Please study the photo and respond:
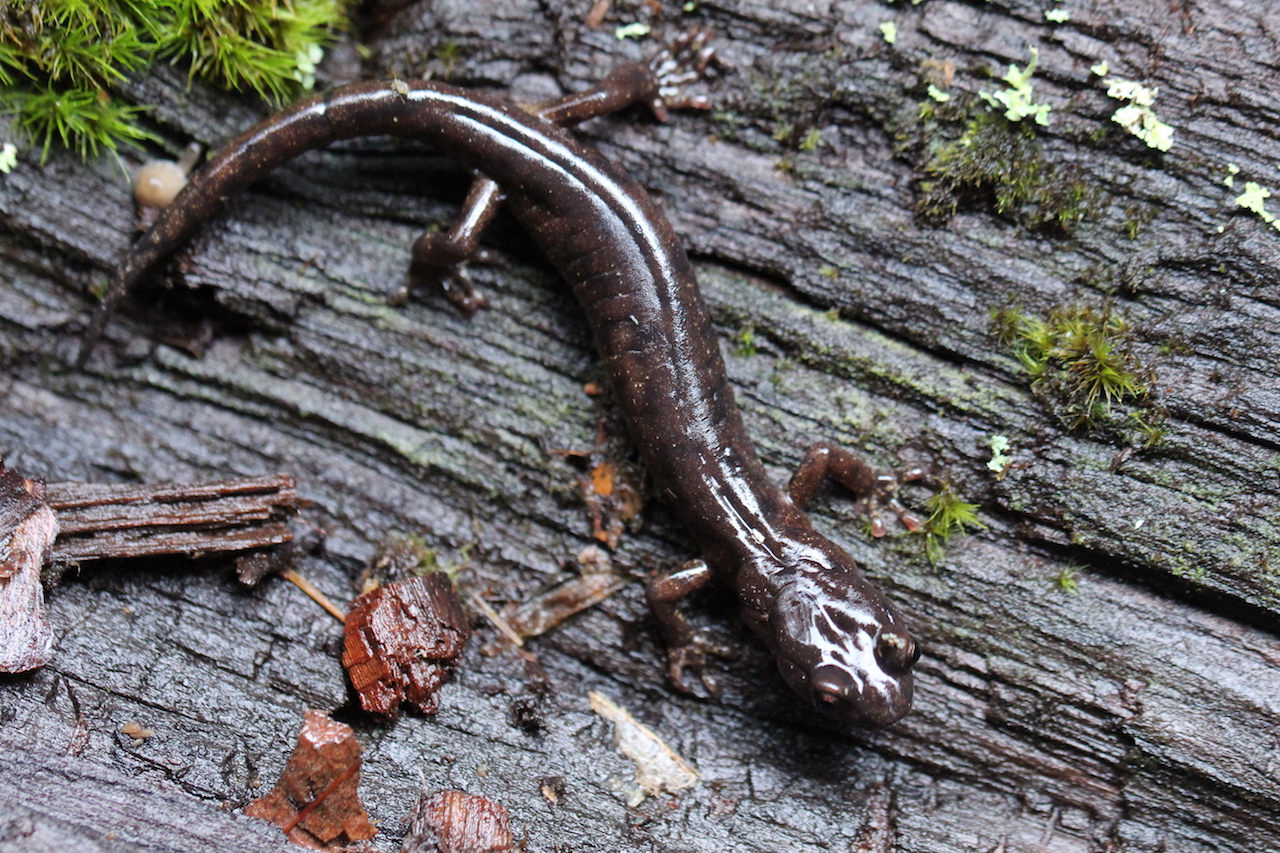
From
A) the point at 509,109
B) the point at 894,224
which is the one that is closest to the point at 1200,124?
the point at 894,224

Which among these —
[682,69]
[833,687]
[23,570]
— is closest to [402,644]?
[23,570]

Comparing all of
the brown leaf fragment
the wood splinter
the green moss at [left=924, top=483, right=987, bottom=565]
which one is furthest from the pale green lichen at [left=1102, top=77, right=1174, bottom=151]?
the brown leaf fragment

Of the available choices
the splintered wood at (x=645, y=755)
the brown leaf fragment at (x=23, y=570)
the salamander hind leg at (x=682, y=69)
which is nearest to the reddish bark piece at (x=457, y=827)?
the splintered wood at (x=645, y=755)

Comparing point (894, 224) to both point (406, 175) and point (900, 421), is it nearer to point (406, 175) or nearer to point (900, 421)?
point (900, 421)

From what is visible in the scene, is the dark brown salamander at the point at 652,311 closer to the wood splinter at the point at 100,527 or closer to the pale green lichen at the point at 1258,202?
the wood splinter at the point at 100,527

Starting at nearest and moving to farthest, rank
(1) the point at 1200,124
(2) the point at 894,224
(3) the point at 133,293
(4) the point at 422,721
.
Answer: (4) the point at 422,721 → (1) the point at 1200,124 → (2) the point at 894,224 → (3) the point at 133,293

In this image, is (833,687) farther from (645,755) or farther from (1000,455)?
(1000,455)
